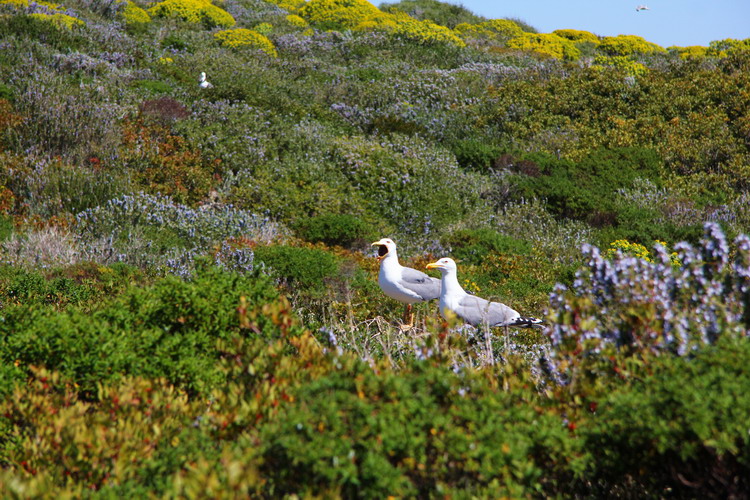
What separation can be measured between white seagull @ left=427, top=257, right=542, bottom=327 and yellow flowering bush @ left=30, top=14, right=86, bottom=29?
14356 mm

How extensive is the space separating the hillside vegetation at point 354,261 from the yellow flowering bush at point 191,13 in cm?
39

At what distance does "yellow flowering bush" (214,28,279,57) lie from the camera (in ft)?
70.5

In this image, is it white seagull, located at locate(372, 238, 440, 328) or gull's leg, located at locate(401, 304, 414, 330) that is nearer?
white seagull, located at locate(372, 238, 440, 328)

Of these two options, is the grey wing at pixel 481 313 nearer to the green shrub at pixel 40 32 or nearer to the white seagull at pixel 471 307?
the white seagull at pixel 471 307

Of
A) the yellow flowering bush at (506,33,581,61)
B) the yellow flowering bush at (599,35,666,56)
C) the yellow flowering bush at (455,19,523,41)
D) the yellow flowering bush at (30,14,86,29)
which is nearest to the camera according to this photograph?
the yellow flowering bush at (30,14,86,29)

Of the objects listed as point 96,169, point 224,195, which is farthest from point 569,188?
point 96,169

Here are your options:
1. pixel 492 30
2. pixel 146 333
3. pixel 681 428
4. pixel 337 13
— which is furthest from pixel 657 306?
pixel 492 30

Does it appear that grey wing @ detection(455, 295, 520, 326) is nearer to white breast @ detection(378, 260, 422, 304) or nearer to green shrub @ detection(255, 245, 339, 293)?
white breast @ detection(378, 260, 422, 304)

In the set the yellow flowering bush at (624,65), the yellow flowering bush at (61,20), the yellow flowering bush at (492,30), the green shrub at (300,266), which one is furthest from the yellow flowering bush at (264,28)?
the green shrub at (300,266)

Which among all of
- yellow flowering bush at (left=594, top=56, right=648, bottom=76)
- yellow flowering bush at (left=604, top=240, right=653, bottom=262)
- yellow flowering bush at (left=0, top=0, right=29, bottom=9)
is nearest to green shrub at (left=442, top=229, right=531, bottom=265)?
yellow flowering bush at (left=604, top=240, right=653, bottom=262)

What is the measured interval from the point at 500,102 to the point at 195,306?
14387mm

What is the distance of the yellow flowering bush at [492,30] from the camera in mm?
29500

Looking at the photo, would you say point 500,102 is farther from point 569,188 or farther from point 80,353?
point 80,353

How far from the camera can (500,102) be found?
16672mm
